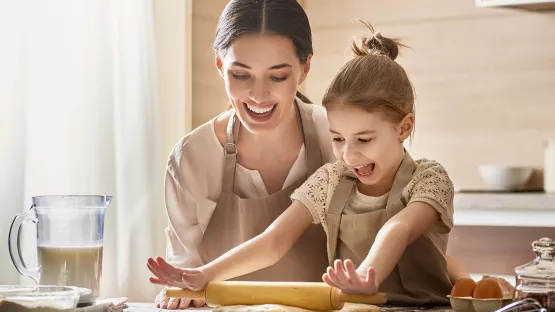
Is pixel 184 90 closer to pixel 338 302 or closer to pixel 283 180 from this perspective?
pixel 283 180

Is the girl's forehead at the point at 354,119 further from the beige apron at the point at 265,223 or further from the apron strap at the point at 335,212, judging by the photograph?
the beige apron at the point at 265,223

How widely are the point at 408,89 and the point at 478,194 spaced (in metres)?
1.88

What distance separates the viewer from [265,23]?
4.95 ft

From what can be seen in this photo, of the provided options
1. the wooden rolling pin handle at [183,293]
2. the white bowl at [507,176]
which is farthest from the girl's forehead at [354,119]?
the white bowl at [507,176]

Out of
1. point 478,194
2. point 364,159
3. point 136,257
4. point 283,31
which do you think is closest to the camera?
point 364,159

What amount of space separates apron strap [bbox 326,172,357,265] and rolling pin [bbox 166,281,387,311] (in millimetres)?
347

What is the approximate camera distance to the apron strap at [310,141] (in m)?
1.66

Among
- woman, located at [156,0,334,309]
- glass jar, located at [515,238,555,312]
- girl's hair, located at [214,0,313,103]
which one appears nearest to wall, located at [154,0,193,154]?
woman, located at [156,0,334,309]

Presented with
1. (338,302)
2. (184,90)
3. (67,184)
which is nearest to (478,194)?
(184,90)

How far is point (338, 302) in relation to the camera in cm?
112

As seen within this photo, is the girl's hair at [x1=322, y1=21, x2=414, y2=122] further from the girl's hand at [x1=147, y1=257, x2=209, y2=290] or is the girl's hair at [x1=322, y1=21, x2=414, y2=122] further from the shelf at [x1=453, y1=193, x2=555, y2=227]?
the shelf at [x1=453, y1=193, x2=555, y2=227]

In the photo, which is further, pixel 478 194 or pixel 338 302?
pixel 478 194

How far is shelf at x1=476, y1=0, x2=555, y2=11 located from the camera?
11.1ft

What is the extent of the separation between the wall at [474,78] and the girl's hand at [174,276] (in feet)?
8.56
